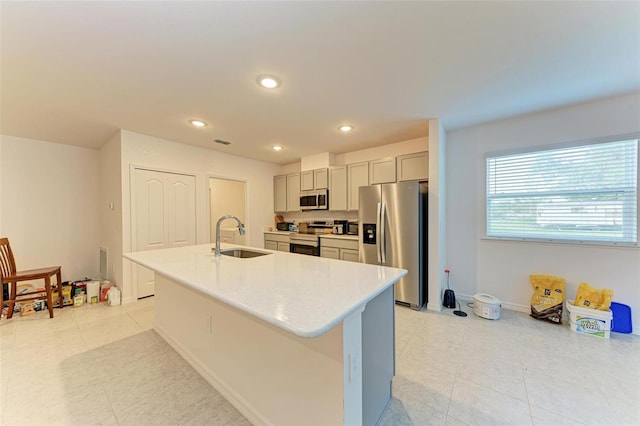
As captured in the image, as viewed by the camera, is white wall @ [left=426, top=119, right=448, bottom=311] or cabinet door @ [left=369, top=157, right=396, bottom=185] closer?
white wall @ [left=426, top=119, right=448, bottom=311]

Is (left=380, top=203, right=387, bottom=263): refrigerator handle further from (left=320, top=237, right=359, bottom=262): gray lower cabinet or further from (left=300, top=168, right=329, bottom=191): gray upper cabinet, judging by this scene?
(left=300, top=168, right=329, bottom=191): gray upper cabinet

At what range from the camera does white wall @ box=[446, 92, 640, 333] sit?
244 centimetres

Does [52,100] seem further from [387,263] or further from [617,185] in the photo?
[617,185]

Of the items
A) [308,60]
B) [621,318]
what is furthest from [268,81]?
[621,318]

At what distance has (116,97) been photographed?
2367mm

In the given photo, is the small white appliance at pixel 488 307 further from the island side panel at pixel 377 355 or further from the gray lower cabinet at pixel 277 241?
the gray lower cabinet at pixel 277 241

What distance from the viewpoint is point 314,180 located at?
4680 millimetres

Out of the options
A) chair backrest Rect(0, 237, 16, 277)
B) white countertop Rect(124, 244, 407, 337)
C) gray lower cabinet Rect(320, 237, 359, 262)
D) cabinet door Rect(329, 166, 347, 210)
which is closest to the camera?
white countertop Rect(124, 244, 407, 337)

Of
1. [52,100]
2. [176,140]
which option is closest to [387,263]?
[176,140]

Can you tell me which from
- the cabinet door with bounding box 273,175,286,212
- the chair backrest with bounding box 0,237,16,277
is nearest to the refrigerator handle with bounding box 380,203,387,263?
the cabinet door with bounding box 273,175,286,212

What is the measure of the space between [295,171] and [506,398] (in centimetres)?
472

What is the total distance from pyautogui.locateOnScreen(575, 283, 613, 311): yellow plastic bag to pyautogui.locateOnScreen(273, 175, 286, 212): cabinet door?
4.57m

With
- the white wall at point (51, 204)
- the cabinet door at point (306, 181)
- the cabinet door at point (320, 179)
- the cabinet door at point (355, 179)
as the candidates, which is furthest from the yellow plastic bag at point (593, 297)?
the white wall at point (51, 204)

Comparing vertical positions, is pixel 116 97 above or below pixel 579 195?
above
